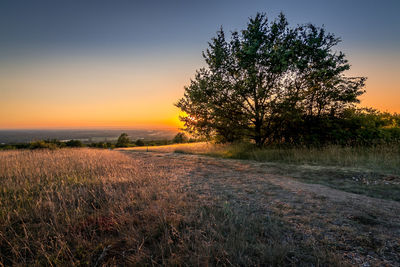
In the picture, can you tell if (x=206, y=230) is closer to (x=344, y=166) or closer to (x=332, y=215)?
(x=332, y=215)

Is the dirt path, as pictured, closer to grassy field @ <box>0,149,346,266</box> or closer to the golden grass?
grassy field @ <box>0,149,346,266</box>

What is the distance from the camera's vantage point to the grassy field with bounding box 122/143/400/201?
19.3 ft

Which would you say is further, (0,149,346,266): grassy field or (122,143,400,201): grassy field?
(122,143,400,201): grassy field

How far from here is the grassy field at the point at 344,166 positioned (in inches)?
231

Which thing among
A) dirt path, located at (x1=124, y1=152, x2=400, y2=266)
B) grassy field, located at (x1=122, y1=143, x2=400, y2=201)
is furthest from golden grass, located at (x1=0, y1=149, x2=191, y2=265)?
grassy field, located at (x1=122, y1=143, x2=400, y2=201)

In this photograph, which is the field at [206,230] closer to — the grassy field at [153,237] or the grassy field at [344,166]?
the grassy field at [153,237]

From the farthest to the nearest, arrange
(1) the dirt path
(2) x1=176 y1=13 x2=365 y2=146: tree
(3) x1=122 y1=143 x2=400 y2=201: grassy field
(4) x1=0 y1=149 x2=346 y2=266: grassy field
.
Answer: (2) x1=176 y1=13 x2=365 y2=146: tree
(3) x1=122 y1=143 x2=400 y2=201: grassy field
(1) the dirt path
(4) x1=0 y1=149 x2=346 y2=266: grassy field

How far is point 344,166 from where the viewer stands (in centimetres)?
927

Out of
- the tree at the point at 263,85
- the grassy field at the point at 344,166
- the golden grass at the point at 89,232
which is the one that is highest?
the tree at the point at 263,85

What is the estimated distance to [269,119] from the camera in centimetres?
1412

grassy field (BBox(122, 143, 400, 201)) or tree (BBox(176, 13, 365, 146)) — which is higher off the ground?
tree (BBox(176, 13, 365, 146))

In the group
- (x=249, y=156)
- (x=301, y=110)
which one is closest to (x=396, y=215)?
(x=249, y=156)

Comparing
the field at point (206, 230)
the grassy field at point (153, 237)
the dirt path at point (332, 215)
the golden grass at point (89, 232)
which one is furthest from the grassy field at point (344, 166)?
the golden grass at point (89, 232)

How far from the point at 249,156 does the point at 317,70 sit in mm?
8147
